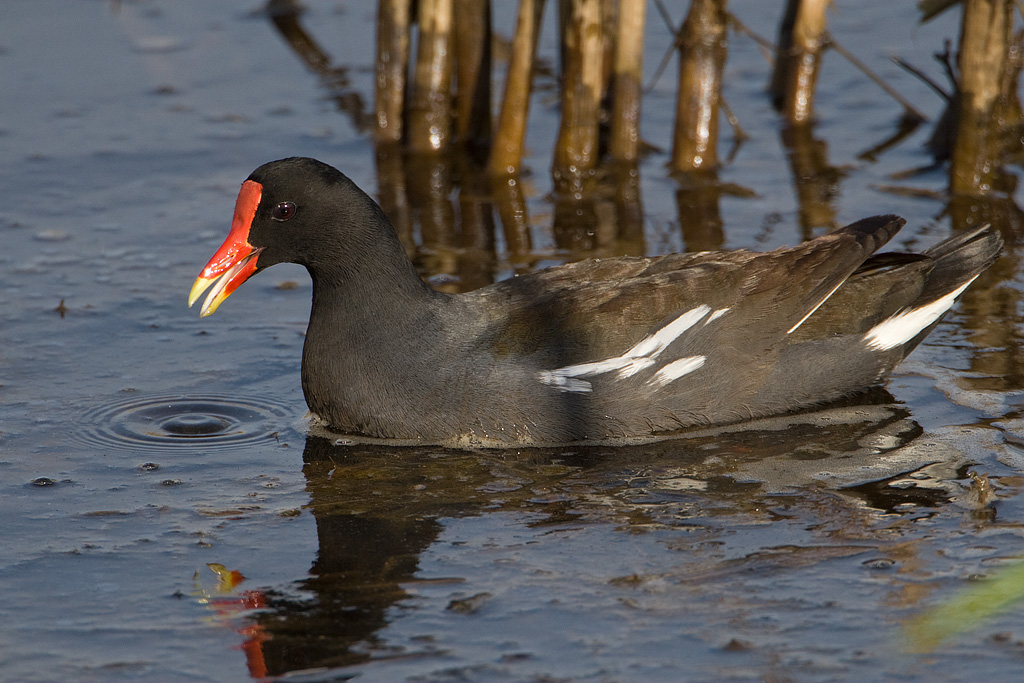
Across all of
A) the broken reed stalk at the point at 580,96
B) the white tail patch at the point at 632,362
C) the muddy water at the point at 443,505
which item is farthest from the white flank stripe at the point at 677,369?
the broken reed stalk at the point at 580,96

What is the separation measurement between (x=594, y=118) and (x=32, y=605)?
4.32 metres

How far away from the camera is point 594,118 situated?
24.4 feet

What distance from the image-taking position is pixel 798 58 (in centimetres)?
820

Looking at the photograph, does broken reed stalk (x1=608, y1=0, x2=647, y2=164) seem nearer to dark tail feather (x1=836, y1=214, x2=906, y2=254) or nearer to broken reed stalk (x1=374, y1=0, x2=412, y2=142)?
broken reed stalk (x1=374, y1=0, x2=412, y2=142)

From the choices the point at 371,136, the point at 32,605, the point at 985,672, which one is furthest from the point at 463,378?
the point at 371,136

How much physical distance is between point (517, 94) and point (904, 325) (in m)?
2.78

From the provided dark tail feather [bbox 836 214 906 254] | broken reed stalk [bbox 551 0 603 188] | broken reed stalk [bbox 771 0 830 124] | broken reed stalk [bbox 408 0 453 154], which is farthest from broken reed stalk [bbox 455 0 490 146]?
dark tail feather [bbox 836 214 906 254]

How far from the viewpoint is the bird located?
502 centimetres

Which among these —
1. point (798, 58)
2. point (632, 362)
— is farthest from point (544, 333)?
point (798, 58)

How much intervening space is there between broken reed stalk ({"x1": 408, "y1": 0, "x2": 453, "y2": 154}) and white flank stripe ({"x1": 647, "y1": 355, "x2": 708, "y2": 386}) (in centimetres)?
337

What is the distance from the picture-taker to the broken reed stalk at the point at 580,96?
7094 mm

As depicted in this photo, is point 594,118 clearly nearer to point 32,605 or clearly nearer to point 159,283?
point 159,283

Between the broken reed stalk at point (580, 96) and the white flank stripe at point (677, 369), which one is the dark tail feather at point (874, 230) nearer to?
the white flank stripe at point (677, 369)

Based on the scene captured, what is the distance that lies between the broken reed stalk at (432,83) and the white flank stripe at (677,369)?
11.1ft
